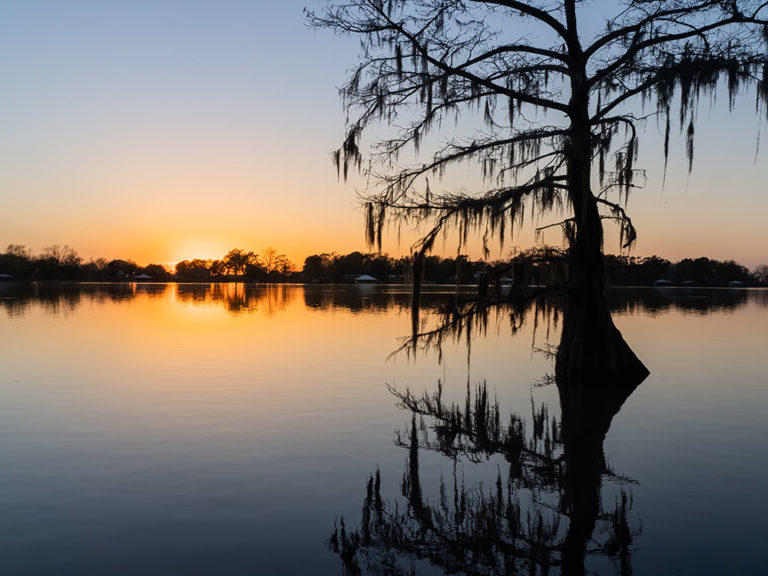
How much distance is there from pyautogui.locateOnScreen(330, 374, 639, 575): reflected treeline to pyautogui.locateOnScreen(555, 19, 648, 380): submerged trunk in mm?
3419

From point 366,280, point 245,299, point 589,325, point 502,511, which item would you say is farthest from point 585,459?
point 366,280

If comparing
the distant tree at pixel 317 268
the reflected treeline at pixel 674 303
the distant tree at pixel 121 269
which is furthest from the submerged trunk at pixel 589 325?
the distant tree at pixel 121 269

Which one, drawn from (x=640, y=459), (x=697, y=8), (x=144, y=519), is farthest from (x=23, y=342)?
(x=697, y=8)

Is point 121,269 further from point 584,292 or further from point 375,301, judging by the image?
point 584,292

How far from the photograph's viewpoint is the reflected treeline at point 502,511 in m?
5.02

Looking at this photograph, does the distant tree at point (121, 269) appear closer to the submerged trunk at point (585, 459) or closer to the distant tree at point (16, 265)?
the distant tree at point (16, 265)

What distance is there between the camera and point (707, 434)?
30.1 ft

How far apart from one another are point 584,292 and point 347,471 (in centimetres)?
719

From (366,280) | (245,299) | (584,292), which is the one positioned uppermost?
(584,292)

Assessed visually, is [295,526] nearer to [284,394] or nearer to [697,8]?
[284,394]

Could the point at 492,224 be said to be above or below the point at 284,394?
above

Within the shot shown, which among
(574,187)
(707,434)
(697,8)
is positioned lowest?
(707,434)

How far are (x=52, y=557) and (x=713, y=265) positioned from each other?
17855 centimetres

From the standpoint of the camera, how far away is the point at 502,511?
5.96 m
